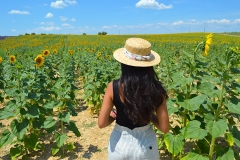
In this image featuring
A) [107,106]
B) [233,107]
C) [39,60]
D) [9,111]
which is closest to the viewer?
[107,106]

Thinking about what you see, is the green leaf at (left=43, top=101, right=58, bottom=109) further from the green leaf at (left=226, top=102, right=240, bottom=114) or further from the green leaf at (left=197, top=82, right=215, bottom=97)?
the green leaf at (left=226, top=102, right=240, bottom=114)

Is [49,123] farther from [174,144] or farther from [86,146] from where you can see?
[174,144]

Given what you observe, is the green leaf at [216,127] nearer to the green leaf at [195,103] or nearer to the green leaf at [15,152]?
the green leaf at [195,103]

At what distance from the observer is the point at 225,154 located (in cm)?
265

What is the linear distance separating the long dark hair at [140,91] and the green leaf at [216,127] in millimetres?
832

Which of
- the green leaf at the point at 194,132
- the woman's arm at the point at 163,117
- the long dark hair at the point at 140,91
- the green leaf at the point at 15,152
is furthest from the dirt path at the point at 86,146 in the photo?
the long dark hair at the point at 140,91

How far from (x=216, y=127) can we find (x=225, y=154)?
43 centimetres

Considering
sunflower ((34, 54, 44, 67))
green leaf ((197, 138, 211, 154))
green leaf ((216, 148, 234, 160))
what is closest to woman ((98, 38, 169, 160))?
green leaf ((216, 148, 234, 160))

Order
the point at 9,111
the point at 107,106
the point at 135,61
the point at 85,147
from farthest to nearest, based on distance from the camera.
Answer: the point at 85,147
the point at 9,111
the point at 107,106
the point at 135,61

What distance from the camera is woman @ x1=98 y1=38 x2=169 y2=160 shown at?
72.6 inches

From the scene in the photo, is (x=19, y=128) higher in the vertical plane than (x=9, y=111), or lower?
lower

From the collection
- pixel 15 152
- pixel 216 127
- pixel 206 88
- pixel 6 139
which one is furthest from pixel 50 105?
pixel 216 127

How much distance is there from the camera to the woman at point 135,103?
6.05ft

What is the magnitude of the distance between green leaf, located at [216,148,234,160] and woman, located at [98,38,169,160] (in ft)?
3.18
